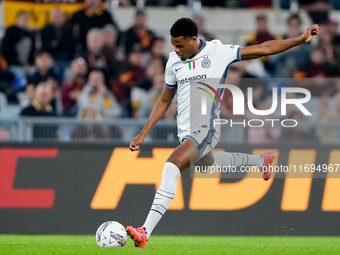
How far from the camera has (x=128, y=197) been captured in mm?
8656

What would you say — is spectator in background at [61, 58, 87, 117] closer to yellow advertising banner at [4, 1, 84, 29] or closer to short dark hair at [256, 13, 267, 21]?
yellow advertising banner at [4, 1, 84, 29]

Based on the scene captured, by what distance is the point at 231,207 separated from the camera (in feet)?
28.4

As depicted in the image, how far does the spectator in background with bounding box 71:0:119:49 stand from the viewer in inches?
452

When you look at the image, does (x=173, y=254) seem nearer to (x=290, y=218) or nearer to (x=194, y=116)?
(x=194, y=116)

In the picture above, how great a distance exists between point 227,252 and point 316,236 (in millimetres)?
3292

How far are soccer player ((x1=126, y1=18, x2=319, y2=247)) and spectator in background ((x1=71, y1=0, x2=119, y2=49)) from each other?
551 centimetres

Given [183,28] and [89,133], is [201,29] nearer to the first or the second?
[89,133]

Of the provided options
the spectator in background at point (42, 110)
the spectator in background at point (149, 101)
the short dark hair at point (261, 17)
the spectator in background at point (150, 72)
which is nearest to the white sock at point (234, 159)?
the spectator in background at point (149, 101)

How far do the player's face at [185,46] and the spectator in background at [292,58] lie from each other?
5.52 m

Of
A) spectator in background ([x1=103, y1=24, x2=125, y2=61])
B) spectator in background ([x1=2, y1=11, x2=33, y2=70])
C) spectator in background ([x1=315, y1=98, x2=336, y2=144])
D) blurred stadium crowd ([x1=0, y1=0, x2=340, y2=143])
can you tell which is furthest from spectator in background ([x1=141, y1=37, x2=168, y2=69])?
spectator in background ([x1=315, y1=98, x2=336, y2=144])

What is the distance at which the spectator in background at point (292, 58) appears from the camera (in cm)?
1136

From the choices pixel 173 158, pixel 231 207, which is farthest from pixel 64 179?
pixel 173 158

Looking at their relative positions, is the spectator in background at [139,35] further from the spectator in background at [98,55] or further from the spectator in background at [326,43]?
the spectator in background at [326,43]

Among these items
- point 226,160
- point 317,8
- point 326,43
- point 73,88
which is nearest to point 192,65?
point 226,160
